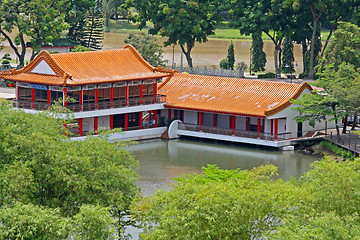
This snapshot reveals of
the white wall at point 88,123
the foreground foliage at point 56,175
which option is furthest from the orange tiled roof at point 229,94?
the foreground foliage at point 56,175

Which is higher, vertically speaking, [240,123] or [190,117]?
[190,117]

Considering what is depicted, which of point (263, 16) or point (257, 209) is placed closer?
point (257, 209)

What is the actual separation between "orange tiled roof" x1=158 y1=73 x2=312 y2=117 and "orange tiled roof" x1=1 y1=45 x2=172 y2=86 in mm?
1973

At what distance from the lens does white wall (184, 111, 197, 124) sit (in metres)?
75.6

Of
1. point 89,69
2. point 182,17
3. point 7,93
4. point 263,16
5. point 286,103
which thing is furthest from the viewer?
point 182,17

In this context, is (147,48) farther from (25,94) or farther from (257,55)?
(25,94)

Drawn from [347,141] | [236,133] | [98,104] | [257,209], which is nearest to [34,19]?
[98,104]

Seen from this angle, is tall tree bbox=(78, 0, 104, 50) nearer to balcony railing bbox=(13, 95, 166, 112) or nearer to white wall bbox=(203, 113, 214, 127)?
balcony railing bbox=(13, 95, 166, 112)

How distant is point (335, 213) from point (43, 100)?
128 feet

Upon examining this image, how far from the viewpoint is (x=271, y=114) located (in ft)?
231

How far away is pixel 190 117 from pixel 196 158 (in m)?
10.1

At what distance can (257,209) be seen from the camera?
37.4 meters

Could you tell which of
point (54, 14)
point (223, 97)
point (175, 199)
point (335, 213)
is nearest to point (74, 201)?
point (175, 199)

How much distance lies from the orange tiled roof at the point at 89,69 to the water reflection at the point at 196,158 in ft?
19.9
